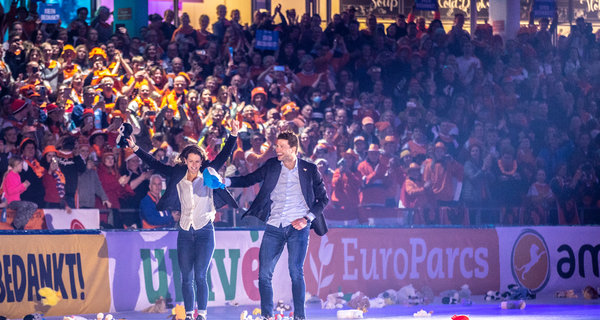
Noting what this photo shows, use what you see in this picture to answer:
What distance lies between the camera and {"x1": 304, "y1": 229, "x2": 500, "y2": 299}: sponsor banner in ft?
53.1

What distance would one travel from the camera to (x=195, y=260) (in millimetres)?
11648

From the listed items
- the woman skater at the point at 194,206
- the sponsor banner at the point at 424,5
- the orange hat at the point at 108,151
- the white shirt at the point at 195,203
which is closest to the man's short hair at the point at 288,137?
the woman skater at the point at 194,206

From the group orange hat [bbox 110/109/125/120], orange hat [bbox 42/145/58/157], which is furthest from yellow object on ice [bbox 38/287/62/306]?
orange hat [bbox 110/109/125/120]

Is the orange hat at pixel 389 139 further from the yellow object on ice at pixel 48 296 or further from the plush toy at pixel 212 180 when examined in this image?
the plush toy at pixel 212 180

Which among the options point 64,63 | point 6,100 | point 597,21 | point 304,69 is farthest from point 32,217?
point 597,21

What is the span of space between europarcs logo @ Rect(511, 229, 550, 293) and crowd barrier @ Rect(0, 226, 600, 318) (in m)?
0.02

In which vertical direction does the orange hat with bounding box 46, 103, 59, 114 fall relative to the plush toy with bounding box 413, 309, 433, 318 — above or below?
above

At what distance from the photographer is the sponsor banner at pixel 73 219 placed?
14.9 m

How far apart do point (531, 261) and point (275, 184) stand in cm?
776

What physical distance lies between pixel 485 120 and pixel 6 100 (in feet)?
34.8

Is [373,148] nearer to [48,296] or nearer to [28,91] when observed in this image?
[28,91]

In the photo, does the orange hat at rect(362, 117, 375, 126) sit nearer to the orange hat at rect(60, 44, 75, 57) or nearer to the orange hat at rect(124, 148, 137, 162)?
the orange hat at rect(124, 148, 137, 162)

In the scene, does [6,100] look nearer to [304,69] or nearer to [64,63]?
[64,63]

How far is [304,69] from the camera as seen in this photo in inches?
863
